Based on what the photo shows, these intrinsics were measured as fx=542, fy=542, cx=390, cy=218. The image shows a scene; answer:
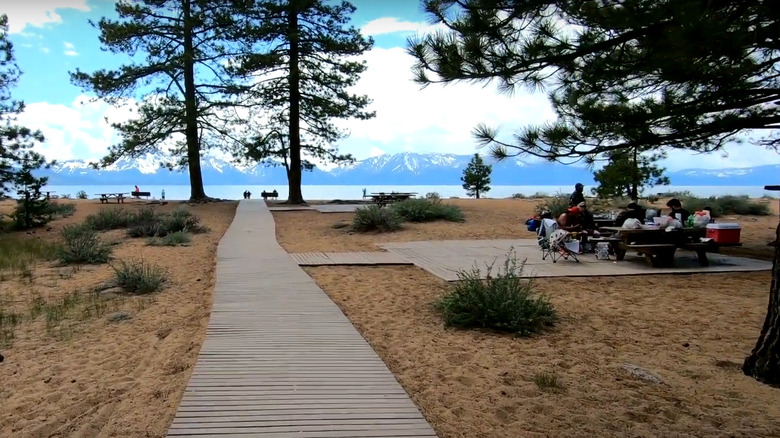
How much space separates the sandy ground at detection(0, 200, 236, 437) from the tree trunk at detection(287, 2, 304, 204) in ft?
50.9

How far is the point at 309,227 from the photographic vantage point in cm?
1684

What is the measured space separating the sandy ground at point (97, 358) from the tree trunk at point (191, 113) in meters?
14.7

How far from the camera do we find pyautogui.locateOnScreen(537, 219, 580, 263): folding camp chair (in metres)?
10.2

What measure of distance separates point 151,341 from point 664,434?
466cm

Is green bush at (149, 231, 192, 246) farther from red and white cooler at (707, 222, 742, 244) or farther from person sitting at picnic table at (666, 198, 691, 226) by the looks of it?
red and white cooler at (707, 222, 742, 244)

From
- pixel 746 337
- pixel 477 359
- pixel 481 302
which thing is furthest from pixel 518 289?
pixel 746 337

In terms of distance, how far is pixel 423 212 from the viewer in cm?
1773

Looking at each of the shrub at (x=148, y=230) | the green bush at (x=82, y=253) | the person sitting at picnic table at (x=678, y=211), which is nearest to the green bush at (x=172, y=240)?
the shrub at (x=148, y=230)

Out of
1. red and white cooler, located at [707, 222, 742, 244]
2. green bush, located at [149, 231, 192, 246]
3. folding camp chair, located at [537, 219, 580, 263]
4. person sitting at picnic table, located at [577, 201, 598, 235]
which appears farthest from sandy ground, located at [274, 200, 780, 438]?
green bush, located at [149, 231, 192, 246]

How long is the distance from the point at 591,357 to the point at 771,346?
1.41m

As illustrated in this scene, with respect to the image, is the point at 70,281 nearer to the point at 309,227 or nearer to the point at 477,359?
the point at 477,359

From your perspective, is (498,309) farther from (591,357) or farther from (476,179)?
(476,179)

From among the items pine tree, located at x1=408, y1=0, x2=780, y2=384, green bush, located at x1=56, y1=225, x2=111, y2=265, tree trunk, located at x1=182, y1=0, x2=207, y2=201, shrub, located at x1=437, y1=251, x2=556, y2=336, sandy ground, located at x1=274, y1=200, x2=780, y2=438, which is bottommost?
Answer: sandy ground, located at x1=274, y1=200, x2=780, y2=438

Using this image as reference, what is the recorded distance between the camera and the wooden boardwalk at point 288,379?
3322mm
